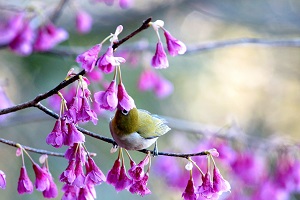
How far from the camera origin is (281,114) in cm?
798

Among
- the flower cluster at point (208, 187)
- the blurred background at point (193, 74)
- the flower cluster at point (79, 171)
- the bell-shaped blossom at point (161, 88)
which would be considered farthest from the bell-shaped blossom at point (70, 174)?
the blurred background at point (193, 74)

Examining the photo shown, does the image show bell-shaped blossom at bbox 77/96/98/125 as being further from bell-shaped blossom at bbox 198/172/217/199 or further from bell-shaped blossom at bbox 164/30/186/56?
bell-shaped blossom at bbox 198/172/217/199

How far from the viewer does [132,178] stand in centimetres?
185

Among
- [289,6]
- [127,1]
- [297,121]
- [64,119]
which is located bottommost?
[297,121]

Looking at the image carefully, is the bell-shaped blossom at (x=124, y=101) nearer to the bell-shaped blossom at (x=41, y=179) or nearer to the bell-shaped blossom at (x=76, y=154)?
the bell-shaped blossom at (x=76, y=154)

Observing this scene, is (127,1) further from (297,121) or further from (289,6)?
(297,121)

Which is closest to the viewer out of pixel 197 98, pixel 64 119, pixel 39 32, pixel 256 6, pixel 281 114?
pixel 64 119

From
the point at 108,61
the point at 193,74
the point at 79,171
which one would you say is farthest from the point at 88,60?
the point at 193,74

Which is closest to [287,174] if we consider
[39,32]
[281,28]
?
[39,32]

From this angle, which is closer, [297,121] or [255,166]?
[255,166]

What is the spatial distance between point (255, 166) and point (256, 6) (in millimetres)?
4097

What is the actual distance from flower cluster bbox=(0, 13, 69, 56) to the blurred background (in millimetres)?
1257

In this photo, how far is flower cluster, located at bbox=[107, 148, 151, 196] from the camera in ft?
6.03

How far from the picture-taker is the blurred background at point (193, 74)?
Answer: 608cm
